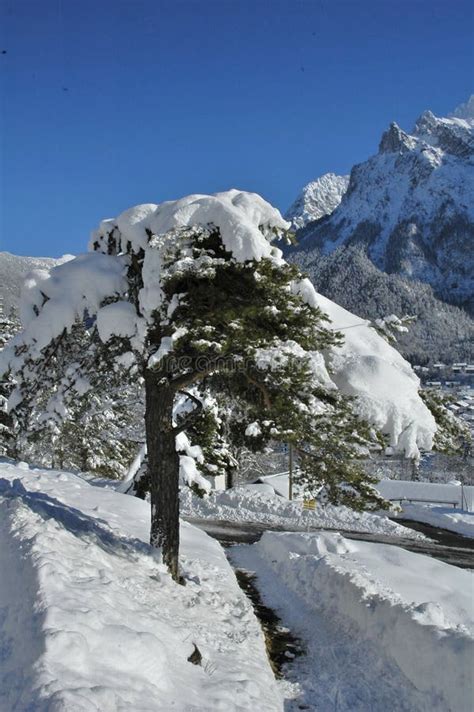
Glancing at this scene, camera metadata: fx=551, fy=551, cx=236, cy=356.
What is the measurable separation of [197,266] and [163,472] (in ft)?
12.4

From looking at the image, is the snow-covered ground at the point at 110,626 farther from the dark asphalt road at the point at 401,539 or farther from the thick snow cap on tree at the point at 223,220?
the dark asphalt road at the point at 401,539

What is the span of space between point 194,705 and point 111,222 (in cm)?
813

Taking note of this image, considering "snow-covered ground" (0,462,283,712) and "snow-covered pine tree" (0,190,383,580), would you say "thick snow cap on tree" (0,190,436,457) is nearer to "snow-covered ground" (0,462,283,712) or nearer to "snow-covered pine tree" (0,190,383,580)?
"snow-covered pine tree" (0,190,383,580)

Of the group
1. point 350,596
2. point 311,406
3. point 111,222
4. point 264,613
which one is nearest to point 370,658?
point 350,596

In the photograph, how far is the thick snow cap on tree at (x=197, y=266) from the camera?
8188 millimetres

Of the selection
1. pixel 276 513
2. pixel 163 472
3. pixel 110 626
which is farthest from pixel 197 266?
pixel 276 513

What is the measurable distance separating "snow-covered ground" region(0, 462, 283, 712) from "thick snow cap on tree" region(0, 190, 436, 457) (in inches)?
134

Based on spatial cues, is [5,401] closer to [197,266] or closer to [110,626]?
Result: [197,266]

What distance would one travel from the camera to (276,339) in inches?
331

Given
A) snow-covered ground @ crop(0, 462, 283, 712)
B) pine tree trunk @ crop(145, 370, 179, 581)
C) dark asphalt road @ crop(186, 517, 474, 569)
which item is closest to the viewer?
snow-covered ground @ crop(0, 462, 283, 712)

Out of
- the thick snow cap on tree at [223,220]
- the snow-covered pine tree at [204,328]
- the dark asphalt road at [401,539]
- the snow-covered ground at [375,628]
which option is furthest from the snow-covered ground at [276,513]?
the thick snow cap on tree at [223,220]

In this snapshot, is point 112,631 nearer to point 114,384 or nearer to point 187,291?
point 187,291

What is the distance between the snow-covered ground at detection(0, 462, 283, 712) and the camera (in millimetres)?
4680

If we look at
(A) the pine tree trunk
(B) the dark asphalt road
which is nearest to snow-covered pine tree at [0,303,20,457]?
(B) the dark asphalt road
